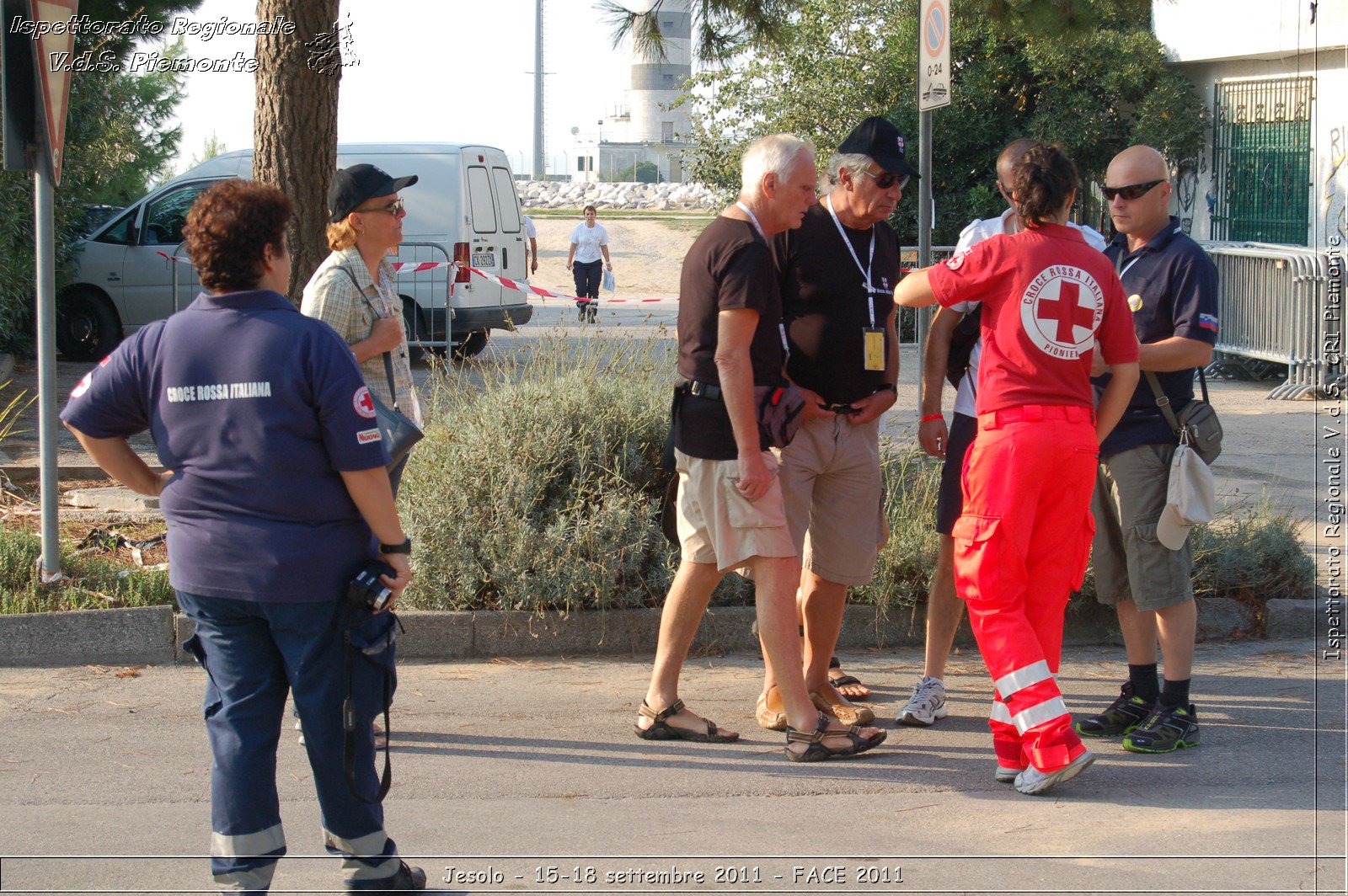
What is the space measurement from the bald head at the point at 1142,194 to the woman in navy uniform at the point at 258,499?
2960mm

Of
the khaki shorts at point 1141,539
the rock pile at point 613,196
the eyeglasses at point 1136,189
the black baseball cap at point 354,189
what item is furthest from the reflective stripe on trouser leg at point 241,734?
the rock pile at point 613,196

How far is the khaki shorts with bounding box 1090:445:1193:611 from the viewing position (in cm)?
466

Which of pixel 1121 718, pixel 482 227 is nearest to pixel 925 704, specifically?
pixel 1121 718

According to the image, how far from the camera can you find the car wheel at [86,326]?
1566cm

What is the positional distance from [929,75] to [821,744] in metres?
3.71

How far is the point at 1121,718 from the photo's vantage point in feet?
15.9

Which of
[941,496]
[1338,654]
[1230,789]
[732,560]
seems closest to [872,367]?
[941,496]

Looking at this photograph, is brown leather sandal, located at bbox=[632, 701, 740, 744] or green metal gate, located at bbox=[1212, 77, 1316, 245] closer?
brown leather sandal, located at bbox=[632, 701, 740, 744]

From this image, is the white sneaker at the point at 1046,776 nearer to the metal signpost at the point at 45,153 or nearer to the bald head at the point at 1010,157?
the bald head at the point at 1010,157

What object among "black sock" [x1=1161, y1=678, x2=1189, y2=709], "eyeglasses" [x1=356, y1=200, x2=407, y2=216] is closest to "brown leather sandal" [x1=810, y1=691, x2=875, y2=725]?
"black sock" [x1=1161, y1=678, x2=1189, y2=709]

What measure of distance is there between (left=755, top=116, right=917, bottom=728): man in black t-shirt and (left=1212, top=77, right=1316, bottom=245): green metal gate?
11.9m

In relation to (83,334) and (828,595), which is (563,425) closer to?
(828,595)

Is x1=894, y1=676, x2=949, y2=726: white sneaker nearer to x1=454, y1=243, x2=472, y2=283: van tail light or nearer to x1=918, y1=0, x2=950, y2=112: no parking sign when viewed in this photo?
x1=918, y1=0, x2=950, y2=112: no parking sign

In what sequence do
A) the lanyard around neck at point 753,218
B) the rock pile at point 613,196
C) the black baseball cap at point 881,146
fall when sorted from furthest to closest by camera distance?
1. the rock pile at point 613,196
2. the black baseball cap at point 881,146
3. the lanyard around neck at point 753,218
